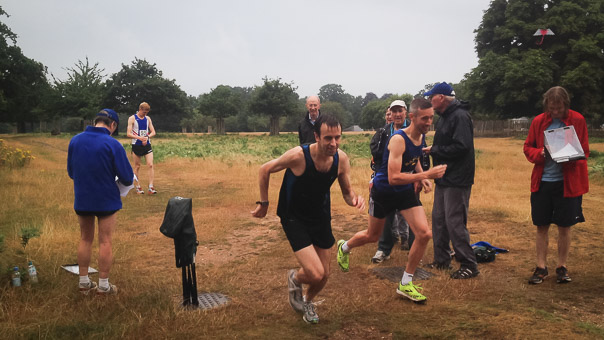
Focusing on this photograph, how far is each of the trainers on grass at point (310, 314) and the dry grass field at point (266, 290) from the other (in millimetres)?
60

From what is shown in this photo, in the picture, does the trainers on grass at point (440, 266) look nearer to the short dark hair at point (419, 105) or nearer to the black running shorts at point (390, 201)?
the black running shorts at point (390, 201)

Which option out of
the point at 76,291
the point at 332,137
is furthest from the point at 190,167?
the point at 332,137

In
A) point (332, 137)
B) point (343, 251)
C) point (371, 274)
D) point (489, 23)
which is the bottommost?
point (371, 274)

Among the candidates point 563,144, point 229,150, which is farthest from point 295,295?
point 229,150

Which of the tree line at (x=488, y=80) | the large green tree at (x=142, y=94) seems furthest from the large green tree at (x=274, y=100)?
the large green tree at (x=142, y=94)

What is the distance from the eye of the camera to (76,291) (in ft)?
15.1

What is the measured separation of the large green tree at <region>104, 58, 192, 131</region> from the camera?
58656 millimetres

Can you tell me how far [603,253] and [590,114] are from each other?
35.0 meters

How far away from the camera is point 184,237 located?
430cm

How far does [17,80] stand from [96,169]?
5225 cm

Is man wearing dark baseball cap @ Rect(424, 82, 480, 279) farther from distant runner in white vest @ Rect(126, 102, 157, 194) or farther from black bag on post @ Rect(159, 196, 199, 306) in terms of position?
Answer: distant runner in white vest @ Rect(126, 102, 157, 194)

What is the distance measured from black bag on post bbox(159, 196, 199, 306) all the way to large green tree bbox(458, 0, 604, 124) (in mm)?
37539

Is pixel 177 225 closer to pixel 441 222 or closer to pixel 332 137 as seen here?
pixel 332 137

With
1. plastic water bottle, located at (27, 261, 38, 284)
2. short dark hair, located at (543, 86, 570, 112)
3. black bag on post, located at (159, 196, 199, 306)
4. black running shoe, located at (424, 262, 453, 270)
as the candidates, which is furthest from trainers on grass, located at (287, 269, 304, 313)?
short dark hair, located at (543, 86, 570, 112)
